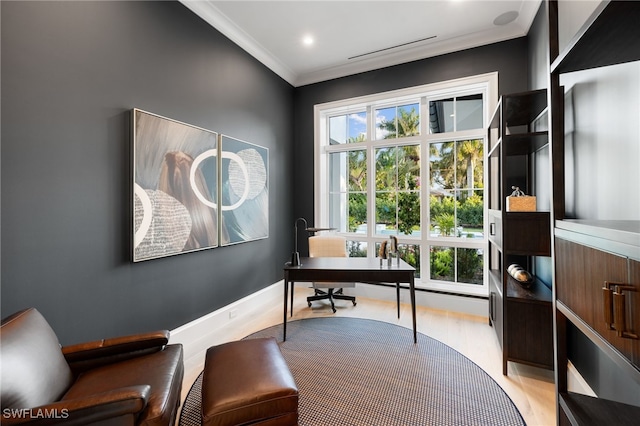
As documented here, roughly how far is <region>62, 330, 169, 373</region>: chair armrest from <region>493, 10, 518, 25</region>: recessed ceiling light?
423 cm

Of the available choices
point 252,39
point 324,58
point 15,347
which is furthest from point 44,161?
point 324,58

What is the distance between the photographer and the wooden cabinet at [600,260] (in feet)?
2.42

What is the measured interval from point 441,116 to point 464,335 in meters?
2.68

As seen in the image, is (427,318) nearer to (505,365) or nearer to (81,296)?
(505,365)

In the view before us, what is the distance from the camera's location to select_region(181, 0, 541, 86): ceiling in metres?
2.72

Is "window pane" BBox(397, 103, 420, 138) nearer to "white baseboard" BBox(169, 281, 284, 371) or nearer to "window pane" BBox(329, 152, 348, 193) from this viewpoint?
"window pane" BBox(329, 152, 348, 193)

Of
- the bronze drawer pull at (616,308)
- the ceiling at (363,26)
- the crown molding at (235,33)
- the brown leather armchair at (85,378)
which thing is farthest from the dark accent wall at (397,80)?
the bronze drawer pull at (616,308)

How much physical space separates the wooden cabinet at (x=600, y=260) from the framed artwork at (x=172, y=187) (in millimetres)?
2614

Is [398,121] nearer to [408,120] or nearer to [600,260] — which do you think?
[408,120]

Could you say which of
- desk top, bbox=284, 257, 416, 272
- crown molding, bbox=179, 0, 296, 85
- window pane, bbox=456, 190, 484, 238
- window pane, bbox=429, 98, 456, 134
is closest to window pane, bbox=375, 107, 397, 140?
window pane, bbox=429, 98, 456, 134

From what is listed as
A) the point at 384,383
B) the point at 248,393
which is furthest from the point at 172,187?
the point at 384,383

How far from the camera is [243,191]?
10.8 ft

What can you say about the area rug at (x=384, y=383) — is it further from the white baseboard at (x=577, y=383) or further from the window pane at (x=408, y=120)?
the window pane at (x=408, y=120)

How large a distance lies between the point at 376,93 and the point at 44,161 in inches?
142
